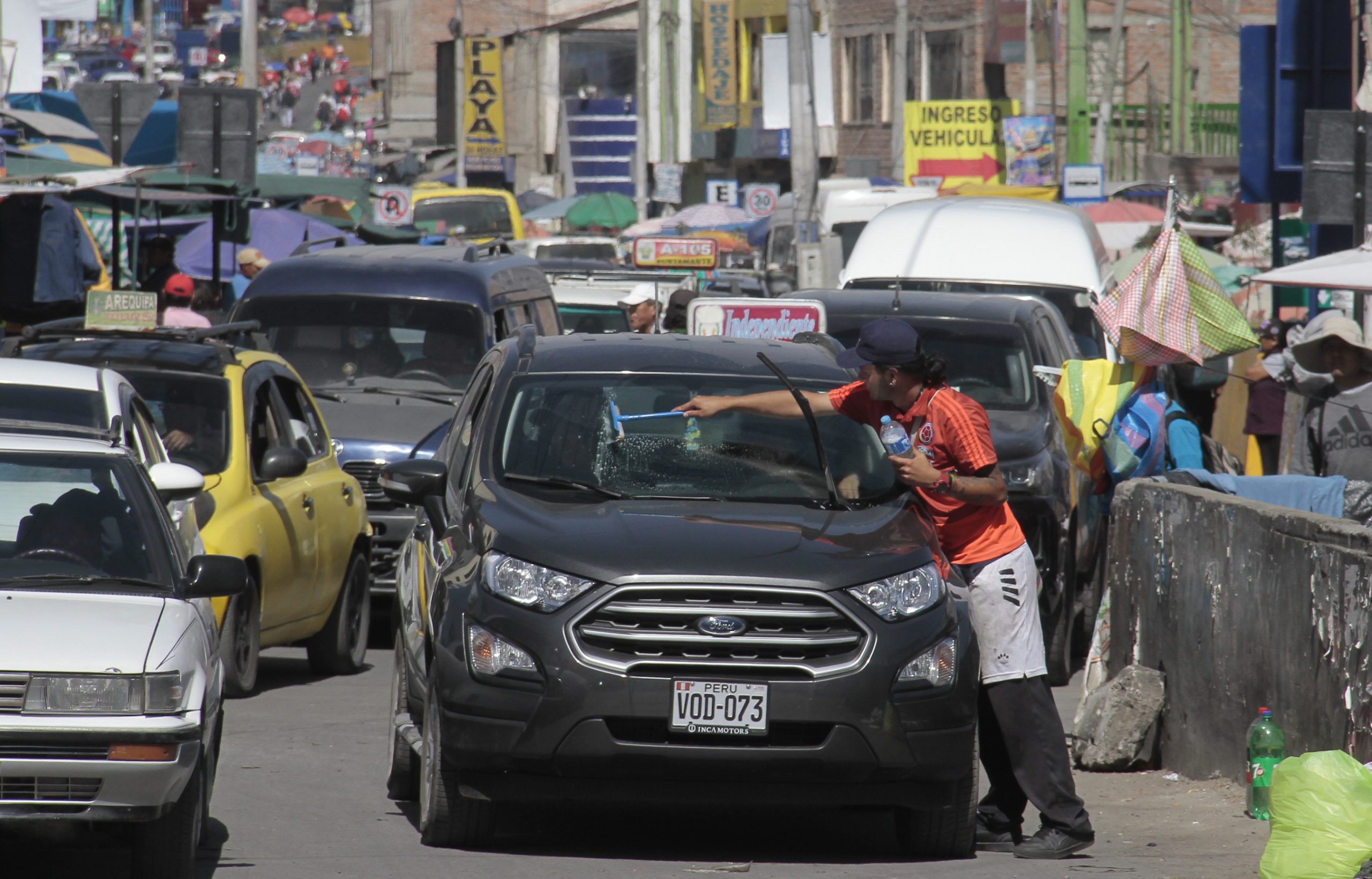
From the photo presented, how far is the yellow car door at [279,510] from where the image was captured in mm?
10273

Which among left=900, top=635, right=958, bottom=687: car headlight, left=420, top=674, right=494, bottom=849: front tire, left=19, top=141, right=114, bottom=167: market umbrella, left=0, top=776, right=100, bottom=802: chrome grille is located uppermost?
left=19, top=141, right=114, bottom=167: market umbrella

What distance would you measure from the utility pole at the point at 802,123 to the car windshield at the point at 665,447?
54.1ft

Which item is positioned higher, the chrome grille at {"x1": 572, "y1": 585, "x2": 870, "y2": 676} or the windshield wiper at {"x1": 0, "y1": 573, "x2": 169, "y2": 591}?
the windshield wiper at {"x1": 0, "y1": 573, "x2": 169, "y2": 591}

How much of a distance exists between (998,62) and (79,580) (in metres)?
48.0

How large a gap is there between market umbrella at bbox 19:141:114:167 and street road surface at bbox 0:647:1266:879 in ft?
61.5

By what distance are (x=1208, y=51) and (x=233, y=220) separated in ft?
132

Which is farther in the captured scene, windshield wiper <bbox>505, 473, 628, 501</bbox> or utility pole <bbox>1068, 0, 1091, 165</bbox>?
utility pole <bbox>1068, 0, 1091, 165</bbox>

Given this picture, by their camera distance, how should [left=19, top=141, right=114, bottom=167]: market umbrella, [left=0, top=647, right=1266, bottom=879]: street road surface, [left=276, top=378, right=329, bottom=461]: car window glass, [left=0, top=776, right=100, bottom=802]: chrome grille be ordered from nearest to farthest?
[left=0, top=776, right=100, bottom=802]: chrome grille → [left=0, top=647, right=1266, bottom=879]: street road surface → [left=276, top=378, right=329, bottom=461]: car window glass → [left=19, top=141, right=114, bottom=167]: market umbrella

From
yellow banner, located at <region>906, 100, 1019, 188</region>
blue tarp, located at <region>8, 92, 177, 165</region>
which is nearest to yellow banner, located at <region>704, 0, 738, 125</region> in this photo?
yellow banner, located at <region>906, 100, 1019, 188</region>

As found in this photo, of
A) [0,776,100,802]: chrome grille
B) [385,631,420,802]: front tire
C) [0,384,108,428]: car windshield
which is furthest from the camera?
[0,384,108,428]: car windshield

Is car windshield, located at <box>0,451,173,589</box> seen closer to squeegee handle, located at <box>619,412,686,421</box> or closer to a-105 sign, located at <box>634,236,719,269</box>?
squeegee handle, located at <box>619,412,686,421</box>

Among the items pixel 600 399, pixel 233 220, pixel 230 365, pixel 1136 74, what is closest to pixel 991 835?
pixel 600 399

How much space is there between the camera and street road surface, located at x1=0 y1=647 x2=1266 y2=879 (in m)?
6.57

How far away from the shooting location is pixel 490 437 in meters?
7.44
